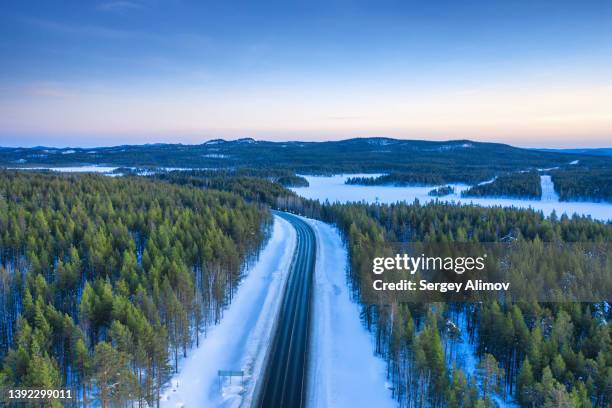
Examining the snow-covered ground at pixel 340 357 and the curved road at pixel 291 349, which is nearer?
the curved road at pixel 291 349

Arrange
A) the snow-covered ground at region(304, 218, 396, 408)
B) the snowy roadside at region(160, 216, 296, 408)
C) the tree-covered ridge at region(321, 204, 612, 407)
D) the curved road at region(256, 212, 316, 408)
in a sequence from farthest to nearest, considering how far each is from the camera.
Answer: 1. the snow-covered ground at region(304, 218, 396, 408)
2. the curved road at region(256, 212, 316, 408)
3. the snowy roadside at region(160, 216, 296, 408)
4. the tree-covered ridge at region(321, 204, 612, 407)

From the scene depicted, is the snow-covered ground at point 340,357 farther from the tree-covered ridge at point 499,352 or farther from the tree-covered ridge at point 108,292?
the tree-covered ridge at point 108,292

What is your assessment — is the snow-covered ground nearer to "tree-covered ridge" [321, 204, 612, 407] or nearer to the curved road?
the curved road

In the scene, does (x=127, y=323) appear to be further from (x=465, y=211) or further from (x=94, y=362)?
(x=465, y=211)

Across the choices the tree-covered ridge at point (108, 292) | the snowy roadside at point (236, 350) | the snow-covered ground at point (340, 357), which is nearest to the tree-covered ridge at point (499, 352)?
the snow-covered ground at point (340, 357)

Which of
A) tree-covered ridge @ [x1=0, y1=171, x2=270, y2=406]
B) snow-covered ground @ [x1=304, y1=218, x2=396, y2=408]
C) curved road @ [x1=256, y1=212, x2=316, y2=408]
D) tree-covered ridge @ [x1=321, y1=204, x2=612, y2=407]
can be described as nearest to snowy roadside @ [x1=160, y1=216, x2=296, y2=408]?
curved road @ [x1=256, y1=212, x2=316, y2=408]

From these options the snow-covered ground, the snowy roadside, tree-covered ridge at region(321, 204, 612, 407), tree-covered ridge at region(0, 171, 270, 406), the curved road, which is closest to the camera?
tree-covered ridge at region(321, 204, 612, 407)

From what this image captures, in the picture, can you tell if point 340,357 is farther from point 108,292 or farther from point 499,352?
point 108,292

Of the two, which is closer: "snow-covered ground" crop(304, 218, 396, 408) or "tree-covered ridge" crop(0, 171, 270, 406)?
"tree-covered ridge" crop(0, 171, 270, 406)
